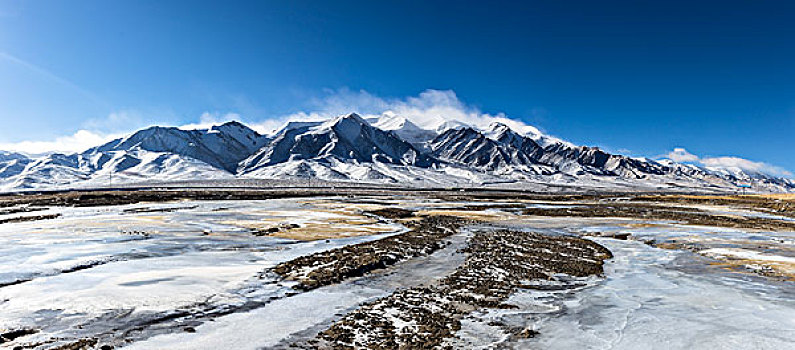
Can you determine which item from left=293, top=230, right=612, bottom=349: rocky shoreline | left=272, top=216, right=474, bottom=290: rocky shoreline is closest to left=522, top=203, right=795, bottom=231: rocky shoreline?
left=293, top=230, right=612, bottom=349: rocky shoreline

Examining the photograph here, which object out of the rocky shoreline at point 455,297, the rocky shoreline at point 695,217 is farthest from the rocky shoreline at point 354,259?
the rocky shoreline at point 695,217

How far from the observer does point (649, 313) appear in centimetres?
1591

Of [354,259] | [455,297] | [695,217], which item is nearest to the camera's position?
[455,297]

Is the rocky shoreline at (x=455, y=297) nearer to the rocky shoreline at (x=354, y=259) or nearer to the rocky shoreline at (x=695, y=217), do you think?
the rocky shoreline at (x=354, y=259)

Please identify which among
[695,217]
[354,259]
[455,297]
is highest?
[695,217]

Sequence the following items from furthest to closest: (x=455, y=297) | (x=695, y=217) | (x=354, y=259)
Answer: (x=695, y=217), (x=354, y=259), (x=455, y=297)

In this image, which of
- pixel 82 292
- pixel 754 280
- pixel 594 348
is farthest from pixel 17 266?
pixel 754 280

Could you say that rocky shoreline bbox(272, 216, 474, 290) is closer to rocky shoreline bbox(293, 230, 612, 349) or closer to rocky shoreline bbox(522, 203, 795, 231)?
rocky shoreline bbox(293, 230, 612, 349)

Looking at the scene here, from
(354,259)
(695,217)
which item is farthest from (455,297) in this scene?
(695,217)

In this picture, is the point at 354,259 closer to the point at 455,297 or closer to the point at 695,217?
the point at 455,297

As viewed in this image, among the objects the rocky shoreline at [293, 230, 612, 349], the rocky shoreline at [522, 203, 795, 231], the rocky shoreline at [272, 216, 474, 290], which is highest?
the rocky shoreline at [522, 203, 795, 231]

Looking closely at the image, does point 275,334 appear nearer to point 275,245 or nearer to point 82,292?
point 82,292

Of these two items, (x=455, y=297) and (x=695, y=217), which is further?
(x=695, y=217)

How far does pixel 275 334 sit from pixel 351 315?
2.96m
